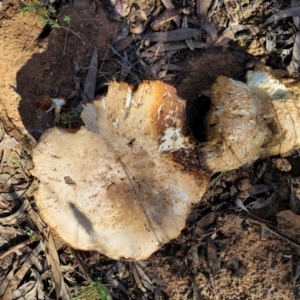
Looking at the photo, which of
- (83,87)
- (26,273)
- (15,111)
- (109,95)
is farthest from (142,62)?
(26,273)

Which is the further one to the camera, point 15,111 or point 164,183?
point 15,111

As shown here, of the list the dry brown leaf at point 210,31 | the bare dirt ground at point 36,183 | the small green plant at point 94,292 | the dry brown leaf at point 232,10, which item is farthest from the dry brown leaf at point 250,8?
the small green plant at point 94,292

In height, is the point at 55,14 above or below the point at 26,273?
above

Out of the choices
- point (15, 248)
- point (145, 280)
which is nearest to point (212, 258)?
point (145, 280)

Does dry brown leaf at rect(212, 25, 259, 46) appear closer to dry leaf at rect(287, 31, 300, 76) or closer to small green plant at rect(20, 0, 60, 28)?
dry leaf at rect(287, 31, 300, 76)

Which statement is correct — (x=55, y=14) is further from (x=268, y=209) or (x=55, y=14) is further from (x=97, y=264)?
(x=268, y=209)

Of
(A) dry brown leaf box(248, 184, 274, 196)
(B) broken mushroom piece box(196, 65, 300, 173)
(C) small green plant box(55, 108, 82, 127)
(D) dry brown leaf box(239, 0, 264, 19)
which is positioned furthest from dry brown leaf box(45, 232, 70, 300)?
(D) dry brown leaf box(239, 0, 264, 19)
